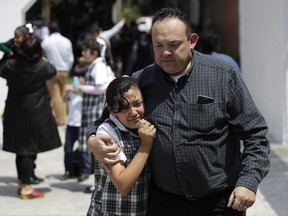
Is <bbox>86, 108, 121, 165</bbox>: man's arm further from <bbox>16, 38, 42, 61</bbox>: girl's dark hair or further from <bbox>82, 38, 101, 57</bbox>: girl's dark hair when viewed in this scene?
<bbox>82, 38, 101, 57</bbox>: girl's dark hair

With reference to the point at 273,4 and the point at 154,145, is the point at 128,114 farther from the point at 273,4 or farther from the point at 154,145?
the point at 273,4

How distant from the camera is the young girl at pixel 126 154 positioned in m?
3.47

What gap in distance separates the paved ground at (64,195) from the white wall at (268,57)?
775 mm

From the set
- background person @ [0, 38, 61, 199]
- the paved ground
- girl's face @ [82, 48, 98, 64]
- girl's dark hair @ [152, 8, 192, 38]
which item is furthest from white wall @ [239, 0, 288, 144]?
girl's dark hair @ [152, 8, 192, 38]

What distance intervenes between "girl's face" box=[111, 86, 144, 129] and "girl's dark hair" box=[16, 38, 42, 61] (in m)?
3.61

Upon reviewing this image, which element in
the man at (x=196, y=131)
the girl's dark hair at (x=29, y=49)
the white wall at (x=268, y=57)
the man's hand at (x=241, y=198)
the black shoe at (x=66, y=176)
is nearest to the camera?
the man's hand at (x=241, y=198)

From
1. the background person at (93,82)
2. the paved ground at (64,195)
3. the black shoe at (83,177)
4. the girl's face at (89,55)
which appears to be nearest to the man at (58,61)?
the paved ground at (64,195)

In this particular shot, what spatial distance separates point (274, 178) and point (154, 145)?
454 centimetres

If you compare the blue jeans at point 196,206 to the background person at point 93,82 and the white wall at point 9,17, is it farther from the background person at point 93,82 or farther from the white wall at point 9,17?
the white wall at point 9,17

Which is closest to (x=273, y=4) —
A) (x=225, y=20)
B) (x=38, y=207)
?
(x=38, y=207)

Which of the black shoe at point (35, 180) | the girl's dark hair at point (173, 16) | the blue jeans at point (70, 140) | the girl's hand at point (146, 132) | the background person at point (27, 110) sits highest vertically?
the girl's dark hair at point (173, 16)

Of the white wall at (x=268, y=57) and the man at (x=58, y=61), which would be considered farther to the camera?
the man at (x=58, y=61)

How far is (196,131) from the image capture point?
135 inches

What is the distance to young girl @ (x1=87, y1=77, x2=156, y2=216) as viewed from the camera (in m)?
3.47
